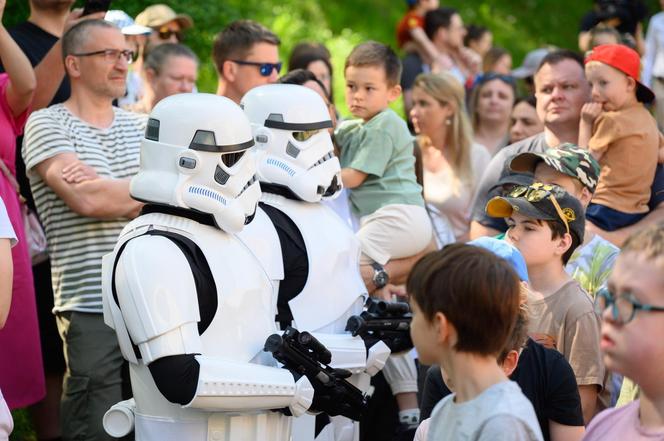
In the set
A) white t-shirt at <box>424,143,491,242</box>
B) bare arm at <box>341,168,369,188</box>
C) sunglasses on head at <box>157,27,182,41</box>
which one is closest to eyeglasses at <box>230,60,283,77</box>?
bare arm at <box>341,168,369,188</box>

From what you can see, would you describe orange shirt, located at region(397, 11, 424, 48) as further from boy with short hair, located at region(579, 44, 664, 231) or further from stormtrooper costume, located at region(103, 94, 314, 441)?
stormtrooper costume, located at region(103, 94, 314, 441)

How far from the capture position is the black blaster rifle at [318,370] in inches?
160

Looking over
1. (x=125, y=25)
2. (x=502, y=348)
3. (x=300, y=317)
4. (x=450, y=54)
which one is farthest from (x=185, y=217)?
(x=450, y=54)

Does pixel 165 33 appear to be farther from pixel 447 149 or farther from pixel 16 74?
pixel 16 74

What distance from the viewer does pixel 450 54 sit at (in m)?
10.4

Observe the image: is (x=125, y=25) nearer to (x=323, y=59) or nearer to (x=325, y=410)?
(x=323, y=59)

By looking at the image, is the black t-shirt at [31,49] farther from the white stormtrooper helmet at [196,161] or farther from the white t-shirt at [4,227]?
the white t-shirt at [4,227]

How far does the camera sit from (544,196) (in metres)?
4.49

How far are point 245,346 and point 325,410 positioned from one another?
46 centimetres

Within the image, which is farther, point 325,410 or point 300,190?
point 300,190

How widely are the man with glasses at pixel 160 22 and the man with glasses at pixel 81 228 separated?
246 centimetres

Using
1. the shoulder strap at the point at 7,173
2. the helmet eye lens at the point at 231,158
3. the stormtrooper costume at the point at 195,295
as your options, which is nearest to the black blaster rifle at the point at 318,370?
the stormtrooper costume at the point at 195,295

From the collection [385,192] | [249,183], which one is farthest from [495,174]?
[249,183]

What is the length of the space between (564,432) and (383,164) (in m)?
2.56
